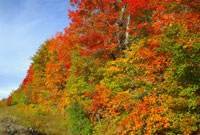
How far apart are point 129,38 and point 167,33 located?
5326mm

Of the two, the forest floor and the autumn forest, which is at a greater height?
the autumn forest

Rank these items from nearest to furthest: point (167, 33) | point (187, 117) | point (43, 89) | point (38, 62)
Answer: point (187, 117) < point (167, 33) < point (43, 89) < point (38, 62)

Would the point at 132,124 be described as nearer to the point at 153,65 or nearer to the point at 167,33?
the point at 153,65

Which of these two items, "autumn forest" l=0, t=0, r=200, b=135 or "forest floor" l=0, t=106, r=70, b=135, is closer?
"autumn forest" l=0, t=0, r=200, b=135

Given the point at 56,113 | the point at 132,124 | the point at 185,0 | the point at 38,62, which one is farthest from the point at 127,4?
the point at 38,62

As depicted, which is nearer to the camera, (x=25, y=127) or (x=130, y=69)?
(x=130, y=69)

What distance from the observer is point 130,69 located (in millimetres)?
9883

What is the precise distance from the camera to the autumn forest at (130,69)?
25.3ft

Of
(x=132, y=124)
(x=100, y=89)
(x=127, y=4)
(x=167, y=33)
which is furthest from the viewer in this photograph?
(x=127, y=4)

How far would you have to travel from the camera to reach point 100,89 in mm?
12906

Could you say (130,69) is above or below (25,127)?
above

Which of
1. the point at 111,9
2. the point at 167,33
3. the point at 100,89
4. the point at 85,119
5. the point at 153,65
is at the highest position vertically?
the point at 111,9

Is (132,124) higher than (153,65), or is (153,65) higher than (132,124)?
(153,65)

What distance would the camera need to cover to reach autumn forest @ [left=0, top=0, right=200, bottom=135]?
7715 millimetres
